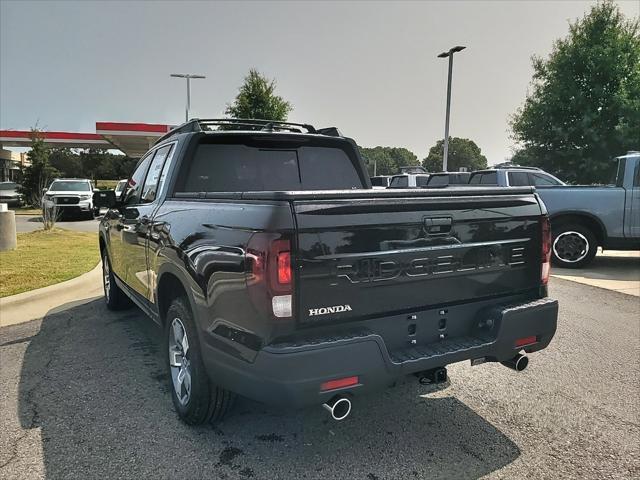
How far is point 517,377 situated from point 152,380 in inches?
120

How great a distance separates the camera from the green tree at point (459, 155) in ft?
320

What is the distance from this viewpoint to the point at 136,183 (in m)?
5.13

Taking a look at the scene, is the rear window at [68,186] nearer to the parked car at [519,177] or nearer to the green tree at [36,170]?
the green tree at [36,170]

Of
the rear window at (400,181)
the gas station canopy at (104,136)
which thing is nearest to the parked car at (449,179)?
the rear window at (400,181)

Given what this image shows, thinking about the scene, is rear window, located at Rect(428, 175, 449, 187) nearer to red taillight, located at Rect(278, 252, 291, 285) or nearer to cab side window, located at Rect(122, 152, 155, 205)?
cab side window, located at Rect(122, 152, 155, 205)

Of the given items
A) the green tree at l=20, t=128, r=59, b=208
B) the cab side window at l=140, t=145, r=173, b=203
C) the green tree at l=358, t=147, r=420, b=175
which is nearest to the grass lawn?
the cab side window at l=140, t=145, r=173, b=203

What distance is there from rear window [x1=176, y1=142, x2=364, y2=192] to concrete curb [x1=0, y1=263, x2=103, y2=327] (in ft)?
11.2

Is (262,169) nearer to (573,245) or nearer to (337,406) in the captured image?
(337,406)

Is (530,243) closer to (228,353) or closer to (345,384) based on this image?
(345,384)

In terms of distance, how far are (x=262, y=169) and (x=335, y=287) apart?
6.40 ft

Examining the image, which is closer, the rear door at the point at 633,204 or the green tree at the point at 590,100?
the rear door at the point at 633,204

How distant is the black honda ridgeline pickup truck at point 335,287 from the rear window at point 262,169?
0.15 metres

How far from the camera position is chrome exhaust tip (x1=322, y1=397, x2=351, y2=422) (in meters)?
2.51

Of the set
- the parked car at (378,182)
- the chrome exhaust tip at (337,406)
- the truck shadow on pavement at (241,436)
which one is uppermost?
the parked car at (378,182)
